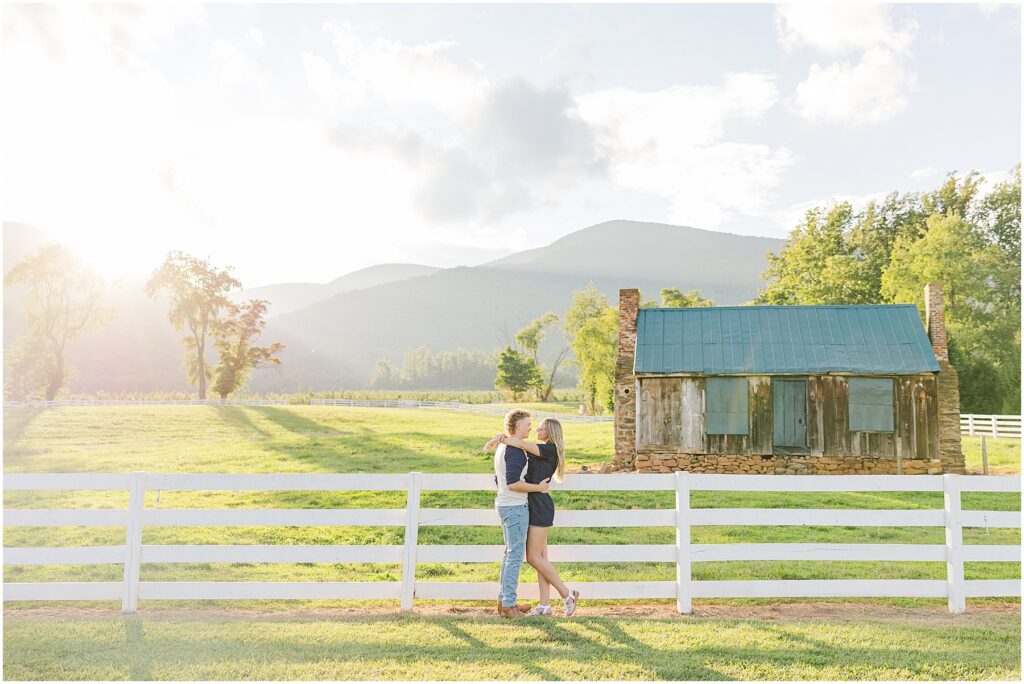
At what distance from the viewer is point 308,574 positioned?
10.4 metres

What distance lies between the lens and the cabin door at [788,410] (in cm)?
2042

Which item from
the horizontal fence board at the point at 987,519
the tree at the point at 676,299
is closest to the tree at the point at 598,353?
the tree at the point at 676,299

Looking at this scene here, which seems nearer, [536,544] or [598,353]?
[536,544]

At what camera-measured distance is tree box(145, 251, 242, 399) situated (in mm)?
53281

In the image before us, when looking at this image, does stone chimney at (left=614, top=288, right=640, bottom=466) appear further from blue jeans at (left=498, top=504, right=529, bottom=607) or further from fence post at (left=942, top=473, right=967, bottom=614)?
blue jeans at (left=498, top=504, right=529, bottom=607)

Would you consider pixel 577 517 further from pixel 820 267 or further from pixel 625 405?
pixel 820 267

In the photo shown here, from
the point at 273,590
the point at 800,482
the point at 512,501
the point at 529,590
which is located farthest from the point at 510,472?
the point at 800,482

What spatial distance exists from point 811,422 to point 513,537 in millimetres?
15991

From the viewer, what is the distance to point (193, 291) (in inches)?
2098

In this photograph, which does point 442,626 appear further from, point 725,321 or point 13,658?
point 725,321

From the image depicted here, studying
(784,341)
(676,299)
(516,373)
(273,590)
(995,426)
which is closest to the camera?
(273,590)

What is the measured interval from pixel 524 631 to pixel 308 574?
498 cm

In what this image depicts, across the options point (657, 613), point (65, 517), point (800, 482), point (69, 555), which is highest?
point (800, 482)

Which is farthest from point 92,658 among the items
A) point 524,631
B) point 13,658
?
point 524,631
